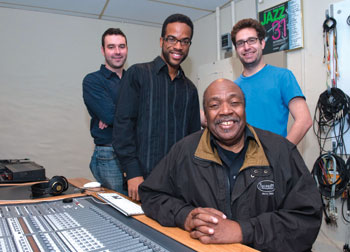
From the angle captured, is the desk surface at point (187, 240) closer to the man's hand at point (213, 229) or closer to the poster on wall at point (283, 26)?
the man's hand at point (213, 229)

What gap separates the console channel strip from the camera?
81 centimetres

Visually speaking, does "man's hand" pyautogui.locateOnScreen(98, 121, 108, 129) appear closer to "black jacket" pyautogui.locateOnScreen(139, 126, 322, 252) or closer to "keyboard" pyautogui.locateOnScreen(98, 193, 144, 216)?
"keyboard" pyautogui.locateOnScreen(98, 193, 144, 216)

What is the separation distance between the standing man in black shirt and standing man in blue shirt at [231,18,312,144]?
1.65 feet

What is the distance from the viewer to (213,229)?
910 millimetres

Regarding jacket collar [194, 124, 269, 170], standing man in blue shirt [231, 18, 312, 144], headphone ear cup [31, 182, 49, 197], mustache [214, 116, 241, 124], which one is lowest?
headphone ear cup [31, 182, 49, 197]

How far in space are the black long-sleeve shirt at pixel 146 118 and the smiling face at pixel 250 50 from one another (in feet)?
1.87

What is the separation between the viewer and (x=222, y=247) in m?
0.88

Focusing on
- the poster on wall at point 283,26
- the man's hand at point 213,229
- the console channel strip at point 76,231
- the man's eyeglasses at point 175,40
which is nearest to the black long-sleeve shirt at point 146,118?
the man's eyeglasses at point 175,40

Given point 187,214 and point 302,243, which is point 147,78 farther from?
point 302,243

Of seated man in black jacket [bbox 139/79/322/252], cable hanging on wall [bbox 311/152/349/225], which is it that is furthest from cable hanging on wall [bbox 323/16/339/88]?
seated man in black jacket [bbox 139/79/322/252]

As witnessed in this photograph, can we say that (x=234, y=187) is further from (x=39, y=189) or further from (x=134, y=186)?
(x=39, y=189)

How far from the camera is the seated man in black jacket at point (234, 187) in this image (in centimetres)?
96

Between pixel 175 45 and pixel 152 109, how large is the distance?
37 cm

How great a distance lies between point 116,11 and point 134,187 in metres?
3.05
